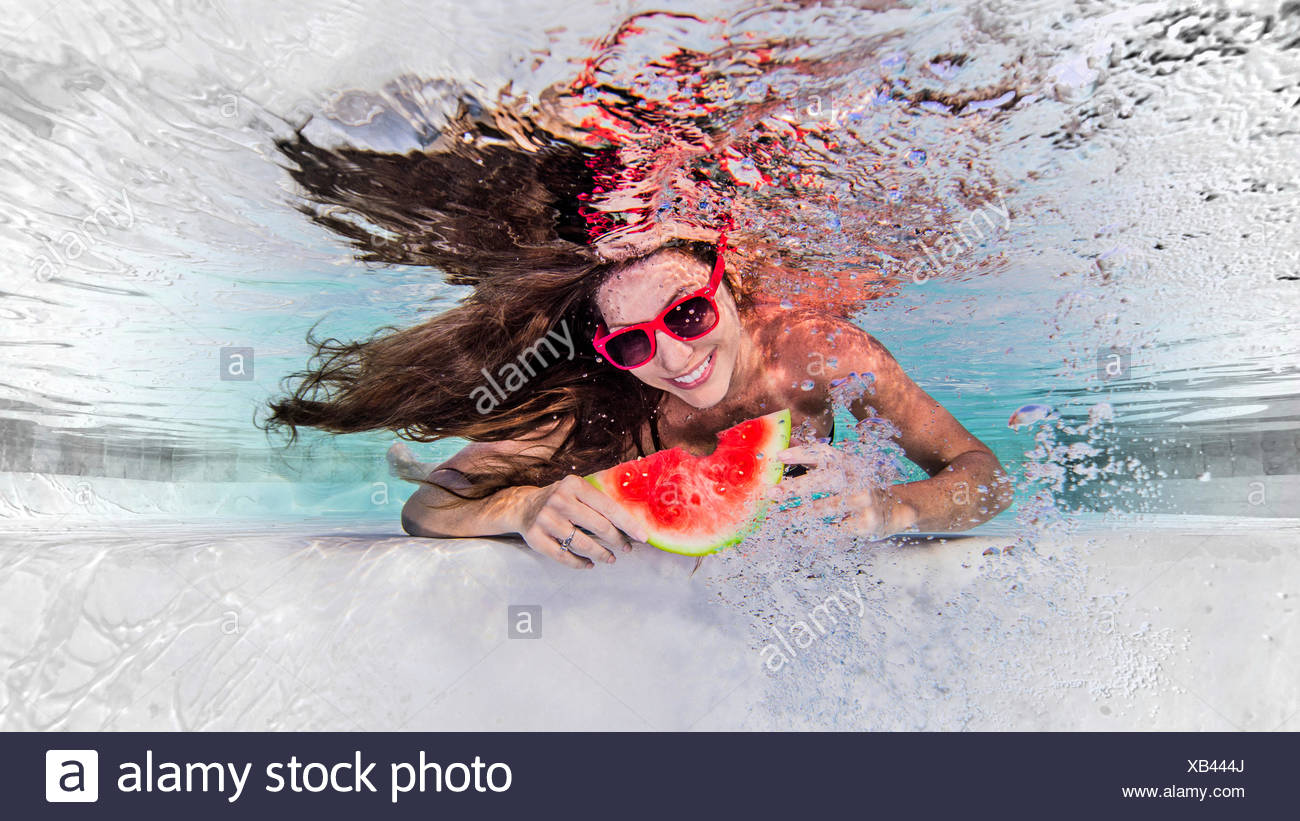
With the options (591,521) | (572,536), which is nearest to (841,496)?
(591,521)

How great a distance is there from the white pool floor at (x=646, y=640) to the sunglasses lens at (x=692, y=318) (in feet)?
5.43

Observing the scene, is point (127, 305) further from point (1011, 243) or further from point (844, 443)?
point (1011, 243)

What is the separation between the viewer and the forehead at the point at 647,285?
16.9 feet

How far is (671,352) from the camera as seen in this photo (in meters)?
4.67

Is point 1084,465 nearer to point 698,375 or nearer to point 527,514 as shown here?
point 698,375

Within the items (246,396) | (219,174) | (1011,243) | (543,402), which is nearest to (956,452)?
(1011,243)

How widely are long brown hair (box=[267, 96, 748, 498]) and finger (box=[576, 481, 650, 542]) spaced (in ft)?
3.76

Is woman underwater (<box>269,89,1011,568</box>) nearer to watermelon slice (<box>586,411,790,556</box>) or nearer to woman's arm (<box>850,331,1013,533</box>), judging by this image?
woman's arm (<box>850,331,1013,533</box>)

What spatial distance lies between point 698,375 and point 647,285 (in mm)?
897

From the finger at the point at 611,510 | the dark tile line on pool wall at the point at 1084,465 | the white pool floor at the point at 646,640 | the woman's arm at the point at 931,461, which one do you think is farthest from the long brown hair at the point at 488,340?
the dark tile line on pool wall at the point at 1084,465

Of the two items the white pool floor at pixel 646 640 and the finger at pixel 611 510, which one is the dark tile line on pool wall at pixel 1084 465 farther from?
the finger at pixel 611 510

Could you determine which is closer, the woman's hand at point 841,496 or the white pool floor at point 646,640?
the white pool floor at point 646,640

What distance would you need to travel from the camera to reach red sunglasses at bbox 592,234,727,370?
Result: 4684mm

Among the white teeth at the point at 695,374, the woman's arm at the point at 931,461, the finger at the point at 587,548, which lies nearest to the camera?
the finger at the point at 587,548
